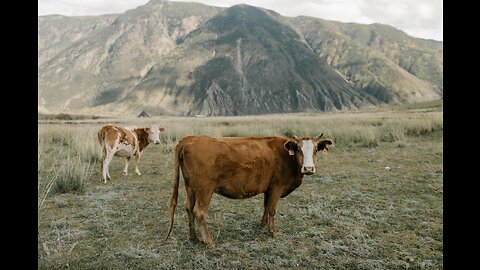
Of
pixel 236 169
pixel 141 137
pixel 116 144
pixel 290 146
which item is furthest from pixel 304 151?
pixel 141 137

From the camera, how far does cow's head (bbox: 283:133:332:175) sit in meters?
5.52

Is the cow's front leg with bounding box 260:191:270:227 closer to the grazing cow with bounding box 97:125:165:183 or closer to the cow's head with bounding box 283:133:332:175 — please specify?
the cow's head with bounding box 283:133:332:175

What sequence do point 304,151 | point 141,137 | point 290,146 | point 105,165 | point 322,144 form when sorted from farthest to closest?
point 141,137 < point 105,165 < point 322,144 < point 290,146 < point 304,151

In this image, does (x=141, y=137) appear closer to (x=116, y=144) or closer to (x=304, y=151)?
(x=116, y=144)

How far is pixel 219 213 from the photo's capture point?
23.5 ft

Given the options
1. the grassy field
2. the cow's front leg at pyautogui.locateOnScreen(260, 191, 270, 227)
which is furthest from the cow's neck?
the cow's front leg at pyautogui.locateOnScreen(260, 191, 270, 227)

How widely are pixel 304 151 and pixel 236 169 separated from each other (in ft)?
3.93

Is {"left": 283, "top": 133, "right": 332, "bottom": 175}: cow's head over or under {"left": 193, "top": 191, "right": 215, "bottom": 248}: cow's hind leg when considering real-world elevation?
over

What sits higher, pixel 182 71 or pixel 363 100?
pixel 182 71

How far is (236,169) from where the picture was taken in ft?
18.0
